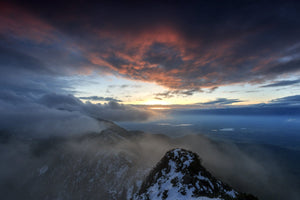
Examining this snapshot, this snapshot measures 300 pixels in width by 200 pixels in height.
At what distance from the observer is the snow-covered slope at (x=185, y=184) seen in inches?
1463

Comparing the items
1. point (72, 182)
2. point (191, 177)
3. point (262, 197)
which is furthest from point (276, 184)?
point (72, 182)

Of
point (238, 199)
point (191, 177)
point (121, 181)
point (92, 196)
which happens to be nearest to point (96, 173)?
point (92, 196)

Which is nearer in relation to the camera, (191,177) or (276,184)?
(191,177)

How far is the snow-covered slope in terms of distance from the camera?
3716cm

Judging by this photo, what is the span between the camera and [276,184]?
621 feet

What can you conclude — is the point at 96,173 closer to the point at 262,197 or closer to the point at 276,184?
the point at 262,197

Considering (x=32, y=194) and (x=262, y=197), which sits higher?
(x=262, y=197)

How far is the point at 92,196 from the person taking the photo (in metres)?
156

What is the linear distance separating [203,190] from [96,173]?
19882 cm

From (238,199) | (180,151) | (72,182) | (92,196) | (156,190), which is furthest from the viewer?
(72,182)

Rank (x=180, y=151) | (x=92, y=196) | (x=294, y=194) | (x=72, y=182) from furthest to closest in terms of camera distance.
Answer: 1. (x=72, y=182)
2. (x=294, y=194)
3. (x=92, y=196)
4. (x=180, y=151)

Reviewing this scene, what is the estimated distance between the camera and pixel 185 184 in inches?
1661

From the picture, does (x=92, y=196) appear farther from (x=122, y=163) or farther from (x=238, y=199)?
(x=238, y=199)

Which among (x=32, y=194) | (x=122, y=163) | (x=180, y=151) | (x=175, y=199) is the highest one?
(x=180, y=151)
